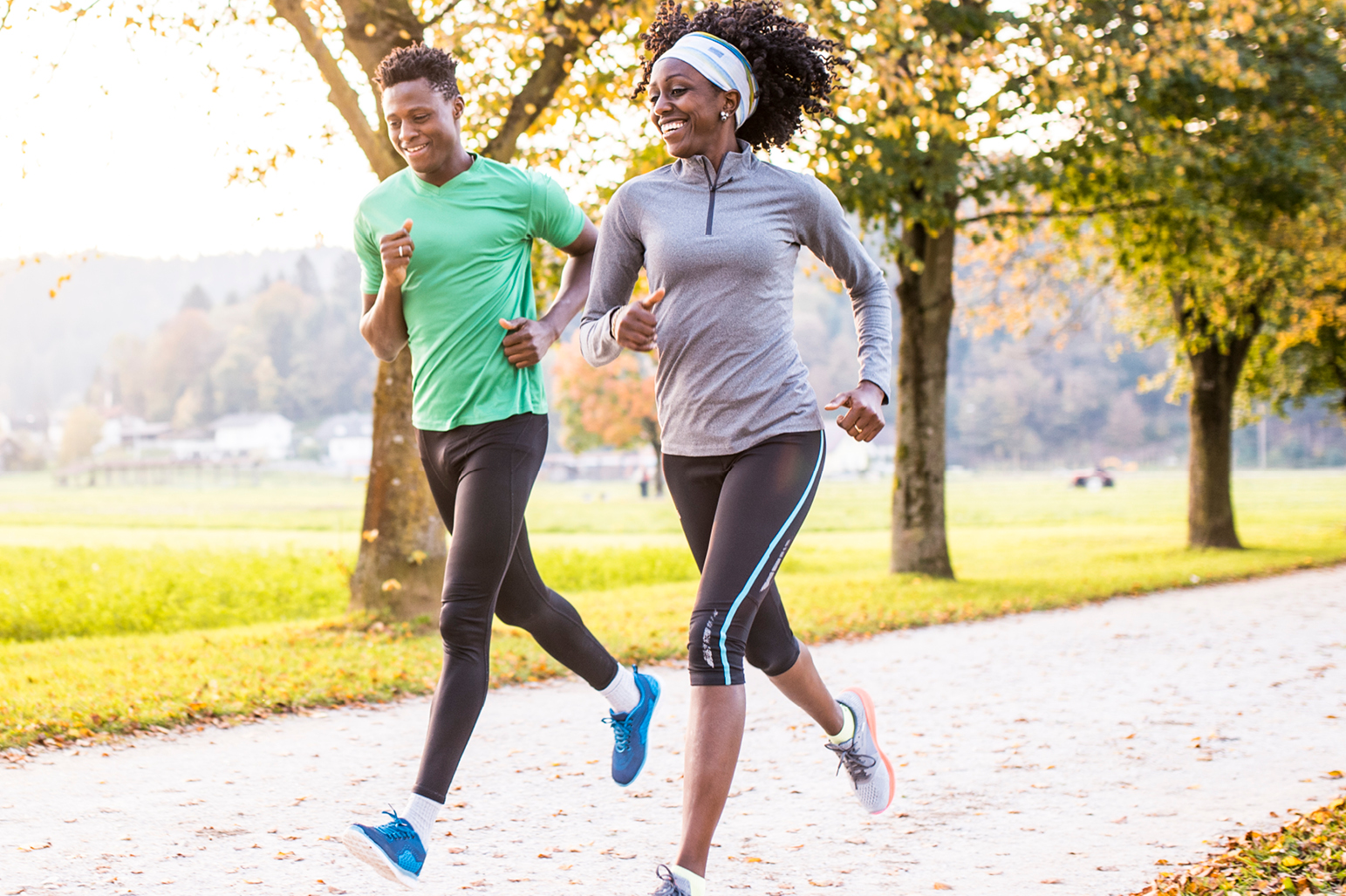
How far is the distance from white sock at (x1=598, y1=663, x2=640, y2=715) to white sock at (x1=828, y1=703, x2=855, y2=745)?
28.1 inches

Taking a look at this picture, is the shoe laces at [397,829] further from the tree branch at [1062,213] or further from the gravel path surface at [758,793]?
the tree branch at [1062,213]

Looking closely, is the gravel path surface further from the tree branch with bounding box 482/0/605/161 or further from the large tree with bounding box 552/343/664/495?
the large tree with bounding box 552/343/664/495

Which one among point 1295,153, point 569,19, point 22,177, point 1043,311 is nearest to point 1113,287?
point 1043,311

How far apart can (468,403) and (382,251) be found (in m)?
0.52

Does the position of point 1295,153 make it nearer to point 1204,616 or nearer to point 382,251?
point 1204,616

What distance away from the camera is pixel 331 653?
841 cm

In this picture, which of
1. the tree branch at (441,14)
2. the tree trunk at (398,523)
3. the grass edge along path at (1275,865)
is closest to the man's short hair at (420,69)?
the grass edge along path at (1275,865)

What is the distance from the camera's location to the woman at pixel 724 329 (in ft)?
10.7

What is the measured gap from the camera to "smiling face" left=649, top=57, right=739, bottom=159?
132 inches

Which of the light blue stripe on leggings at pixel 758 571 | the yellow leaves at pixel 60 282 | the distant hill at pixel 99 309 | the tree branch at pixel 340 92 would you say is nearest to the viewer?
the light blue stripe on leggings at pixel 758 571

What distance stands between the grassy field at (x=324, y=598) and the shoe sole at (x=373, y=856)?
3383mm

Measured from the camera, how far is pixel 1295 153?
48.7ft

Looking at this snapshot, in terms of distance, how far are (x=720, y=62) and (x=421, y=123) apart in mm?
963

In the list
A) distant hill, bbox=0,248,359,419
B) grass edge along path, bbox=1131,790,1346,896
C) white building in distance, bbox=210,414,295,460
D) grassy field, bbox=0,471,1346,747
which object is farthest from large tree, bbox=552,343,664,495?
distant hill, bbox=0,248,359,419
